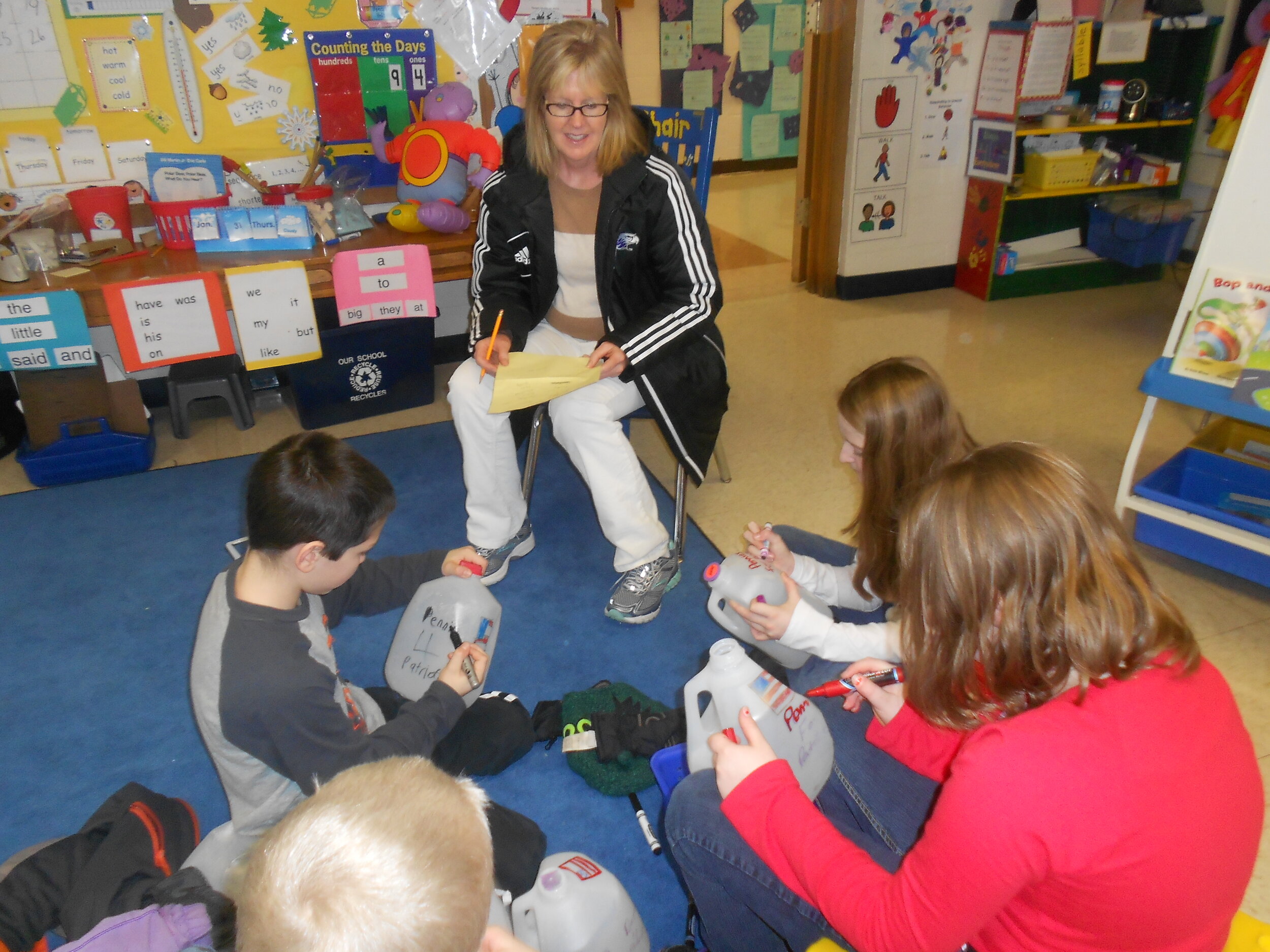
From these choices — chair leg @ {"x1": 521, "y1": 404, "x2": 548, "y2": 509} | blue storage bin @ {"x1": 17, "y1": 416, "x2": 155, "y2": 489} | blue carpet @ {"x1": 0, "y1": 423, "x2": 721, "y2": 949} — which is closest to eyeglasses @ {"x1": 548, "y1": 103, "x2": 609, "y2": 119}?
chair leg @ {"x1": 521, "y1": 404, "x2": 548, "y2": 509}

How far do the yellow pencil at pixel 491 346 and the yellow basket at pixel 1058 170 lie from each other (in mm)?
2906

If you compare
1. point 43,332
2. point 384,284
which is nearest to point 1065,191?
point 384,284

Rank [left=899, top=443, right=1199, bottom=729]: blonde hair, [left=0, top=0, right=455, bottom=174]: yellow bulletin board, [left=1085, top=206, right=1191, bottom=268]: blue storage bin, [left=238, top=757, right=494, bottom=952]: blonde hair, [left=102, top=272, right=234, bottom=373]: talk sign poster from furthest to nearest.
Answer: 1. [left=1085, top=206, right=1191, bottom=268]: blue storage bin
2. [left=0, top=0, right=455, bottom=174]: yellow bulletin board
3. [left=102, top=272, right=234, bottom=373]: talk sign poster
4. [left=899, top=443, right=1199, bottom=729]: blonde hair
5. [left=238, top=757, right=494, bottom=952]: blonde hair

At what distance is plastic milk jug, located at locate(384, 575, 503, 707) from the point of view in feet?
5.26

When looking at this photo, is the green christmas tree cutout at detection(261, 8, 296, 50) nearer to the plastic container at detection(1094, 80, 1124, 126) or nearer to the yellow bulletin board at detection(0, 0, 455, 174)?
the yellow bulletin board at detection(0, 0, 455, 174)

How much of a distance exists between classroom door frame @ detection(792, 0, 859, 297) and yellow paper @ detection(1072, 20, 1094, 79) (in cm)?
92

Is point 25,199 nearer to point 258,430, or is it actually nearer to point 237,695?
point 258,430

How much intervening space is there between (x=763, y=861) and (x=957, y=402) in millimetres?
2352

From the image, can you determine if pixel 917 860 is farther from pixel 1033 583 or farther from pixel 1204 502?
pixel 1204 502

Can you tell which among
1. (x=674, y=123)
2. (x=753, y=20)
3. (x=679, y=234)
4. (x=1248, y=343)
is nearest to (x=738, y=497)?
(x=679, y=234)

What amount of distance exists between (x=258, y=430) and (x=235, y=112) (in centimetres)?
103

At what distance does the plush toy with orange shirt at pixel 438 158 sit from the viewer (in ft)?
8.74

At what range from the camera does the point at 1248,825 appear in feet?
2.56

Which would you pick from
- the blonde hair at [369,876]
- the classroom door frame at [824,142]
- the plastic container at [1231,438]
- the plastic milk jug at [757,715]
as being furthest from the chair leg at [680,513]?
the classroom door frame at [824,142]
